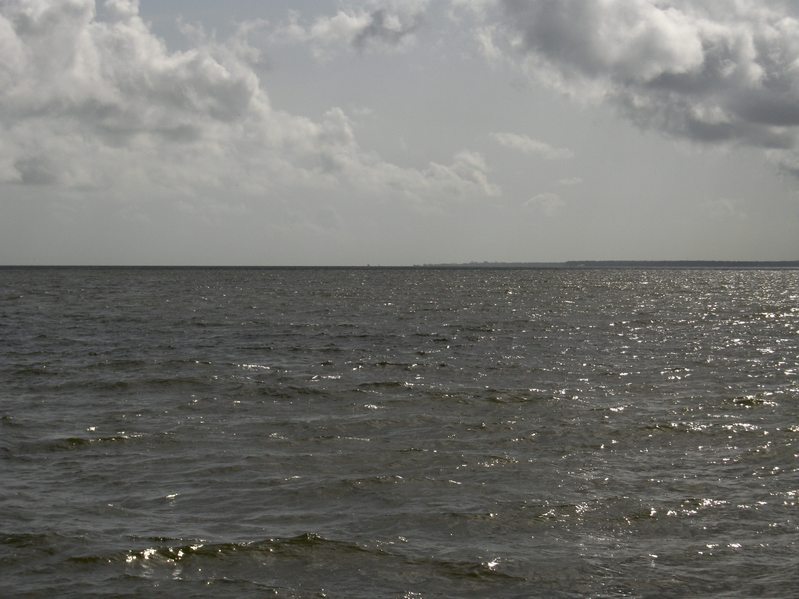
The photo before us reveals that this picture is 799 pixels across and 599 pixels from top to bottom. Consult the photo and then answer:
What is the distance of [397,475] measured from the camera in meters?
15.1

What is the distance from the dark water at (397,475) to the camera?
10.7 meters

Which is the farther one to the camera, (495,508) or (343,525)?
(495,508)

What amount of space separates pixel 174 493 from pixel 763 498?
928 cm

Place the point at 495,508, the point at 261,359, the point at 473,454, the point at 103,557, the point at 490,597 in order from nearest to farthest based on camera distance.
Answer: the point at 490,597, the point at 103,557, the point at 495,508, the point at 473,454, the point at 261,359

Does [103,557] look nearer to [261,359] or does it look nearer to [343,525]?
[343,525]

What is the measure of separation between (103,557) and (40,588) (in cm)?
103

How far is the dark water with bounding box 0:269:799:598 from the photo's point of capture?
10.7m

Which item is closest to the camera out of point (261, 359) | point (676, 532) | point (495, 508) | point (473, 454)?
point (676, 532)

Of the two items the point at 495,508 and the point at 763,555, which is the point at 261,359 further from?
the point at 763,555

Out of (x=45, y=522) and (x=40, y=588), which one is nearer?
(x=40, y=588)

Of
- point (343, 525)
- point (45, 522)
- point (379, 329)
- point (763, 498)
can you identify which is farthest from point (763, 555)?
point (379, 329)

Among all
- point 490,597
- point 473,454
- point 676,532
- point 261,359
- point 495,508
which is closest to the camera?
point 490,597

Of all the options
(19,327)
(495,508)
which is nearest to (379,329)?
(19,327)

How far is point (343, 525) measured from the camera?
40.8 ft
